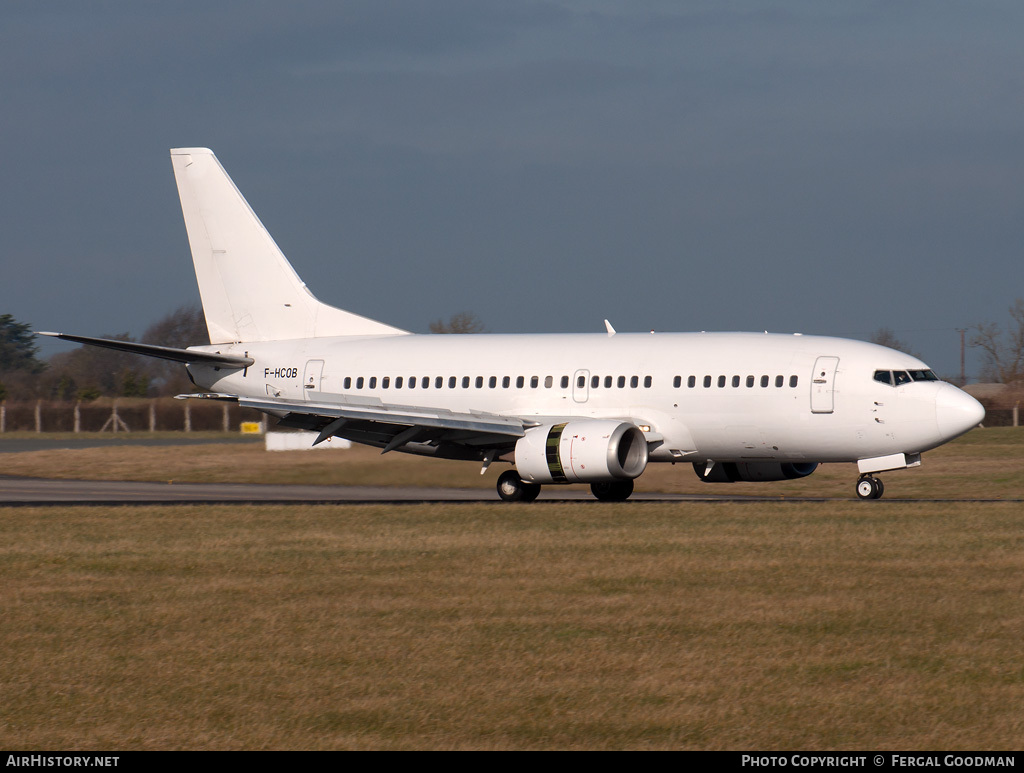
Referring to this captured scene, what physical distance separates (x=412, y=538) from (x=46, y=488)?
2318cm

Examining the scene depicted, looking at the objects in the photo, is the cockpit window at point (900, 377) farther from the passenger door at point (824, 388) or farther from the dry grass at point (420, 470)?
the dry grass at point (420, 470)

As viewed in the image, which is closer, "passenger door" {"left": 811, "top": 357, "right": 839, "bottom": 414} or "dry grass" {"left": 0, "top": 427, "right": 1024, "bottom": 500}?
"passenger door" {"left": 811, "top": 357, "right": 839, "bottom": 414}

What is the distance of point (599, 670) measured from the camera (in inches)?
454

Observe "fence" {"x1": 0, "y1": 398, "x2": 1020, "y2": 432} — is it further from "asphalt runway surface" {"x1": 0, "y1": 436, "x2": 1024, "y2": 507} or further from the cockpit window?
the cockpit window

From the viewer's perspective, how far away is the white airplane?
29.7 meters

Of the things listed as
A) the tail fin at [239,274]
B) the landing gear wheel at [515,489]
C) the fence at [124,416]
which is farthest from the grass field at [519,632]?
the fence at [124,416]

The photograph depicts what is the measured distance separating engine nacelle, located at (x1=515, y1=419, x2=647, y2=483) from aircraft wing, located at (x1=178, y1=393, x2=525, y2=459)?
1140mm

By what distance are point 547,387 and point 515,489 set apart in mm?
2626

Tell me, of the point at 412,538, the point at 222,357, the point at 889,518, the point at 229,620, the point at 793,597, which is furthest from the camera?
the point at 222,357

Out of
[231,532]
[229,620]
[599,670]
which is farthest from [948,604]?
[231,532]

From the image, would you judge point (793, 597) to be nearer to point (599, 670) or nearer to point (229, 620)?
point (599, 670)

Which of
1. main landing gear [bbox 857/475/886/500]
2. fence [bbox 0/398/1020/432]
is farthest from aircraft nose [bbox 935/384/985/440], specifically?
fence [bbox 0/398/1020/432]

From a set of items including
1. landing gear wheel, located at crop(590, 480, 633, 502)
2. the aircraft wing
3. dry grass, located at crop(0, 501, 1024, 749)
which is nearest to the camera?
dry grass, located at crop(0, 501, 1024, 749)
